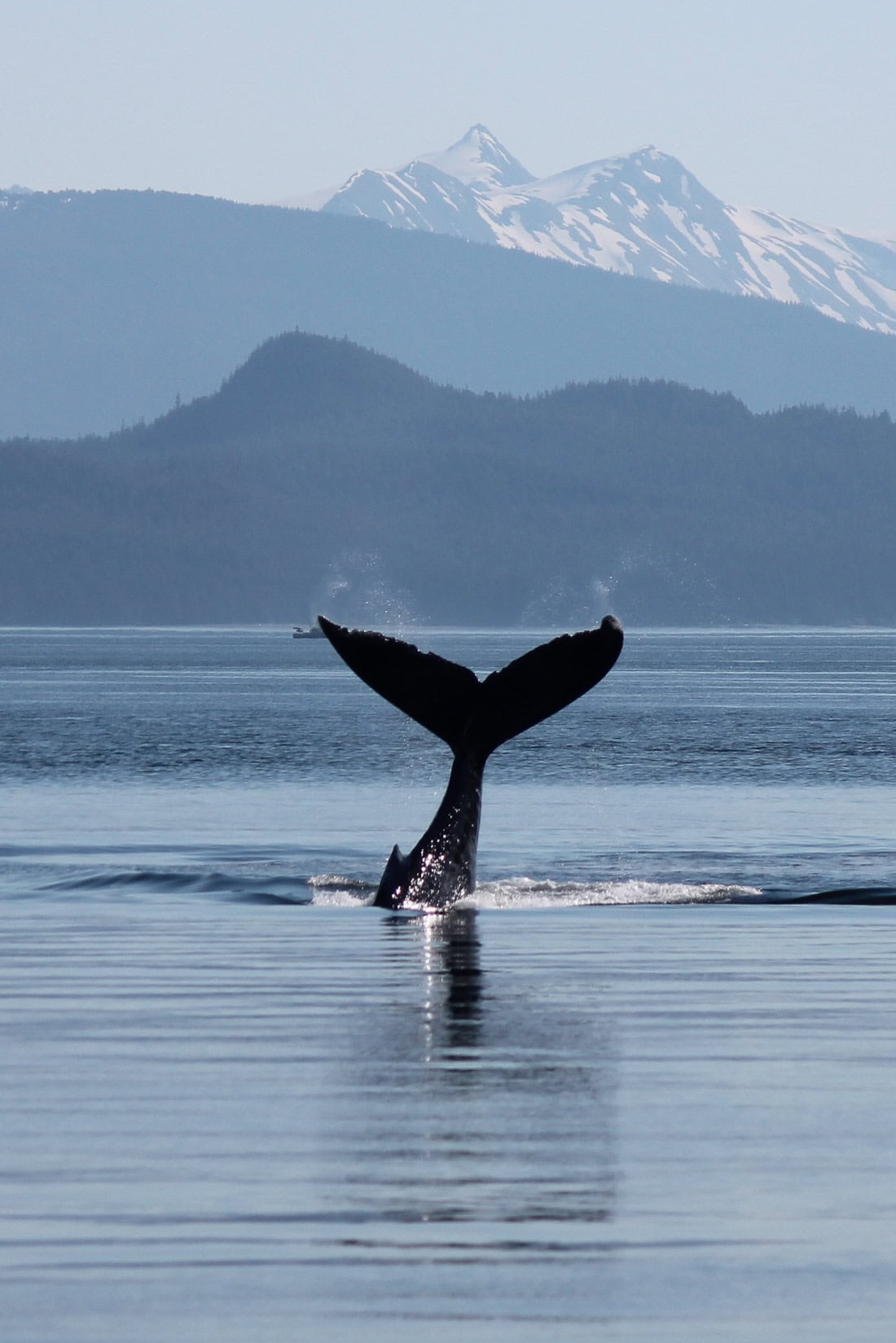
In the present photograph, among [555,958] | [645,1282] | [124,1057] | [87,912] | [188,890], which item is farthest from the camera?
[188,890]

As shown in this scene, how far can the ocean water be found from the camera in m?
7.79

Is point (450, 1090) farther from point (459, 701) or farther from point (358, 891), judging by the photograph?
point (358, 891)

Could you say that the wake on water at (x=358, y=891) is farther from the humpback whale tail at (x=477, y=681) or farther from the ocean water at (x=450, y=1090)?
the humpback whale tail at (x=477, y=681)

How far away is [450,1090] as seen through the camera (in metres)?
11.2

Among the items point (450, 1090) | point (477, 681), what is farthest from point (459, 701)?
point (450, 1090)

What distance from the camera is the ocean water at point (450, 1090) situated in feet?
25.6

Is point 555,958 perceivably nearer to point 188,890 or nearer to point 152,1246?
point 188,890

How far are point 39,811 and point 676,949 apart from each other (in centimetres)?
1836

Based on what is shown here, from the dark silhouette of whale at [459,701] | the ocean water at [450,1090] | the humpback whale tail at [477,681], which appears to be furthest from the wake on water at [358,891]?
the humpback whale tail at [477,681]

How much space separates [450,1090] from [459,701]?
7841 mm

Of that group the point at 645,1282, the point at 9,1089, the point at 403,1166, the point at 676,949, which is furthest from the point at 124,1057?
the point at 676,949

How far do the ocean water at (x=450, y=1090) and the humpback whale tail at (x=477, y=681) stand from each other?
1581mm

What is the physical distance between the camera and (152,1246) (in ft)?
27.3

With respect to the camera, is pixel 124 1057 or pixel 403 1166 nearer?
pixel 403 1166
